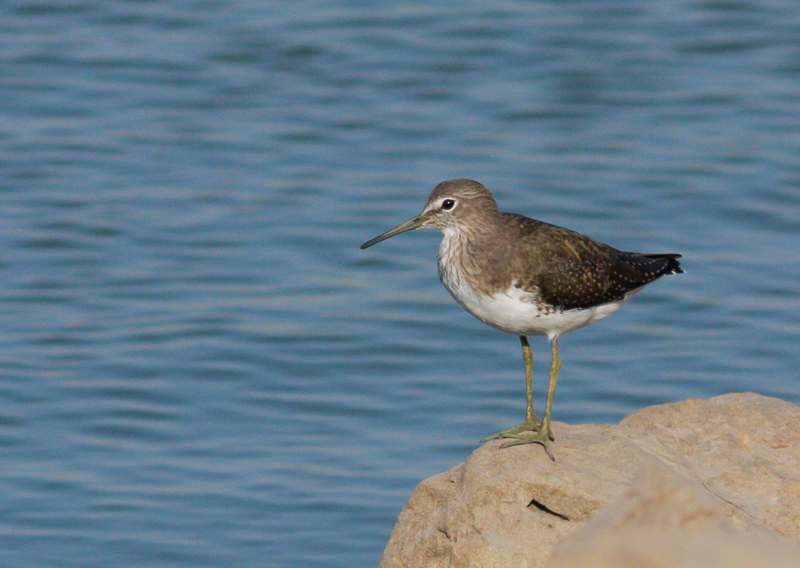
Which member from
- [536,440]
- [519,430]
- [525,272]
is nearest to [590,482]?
[536,440]

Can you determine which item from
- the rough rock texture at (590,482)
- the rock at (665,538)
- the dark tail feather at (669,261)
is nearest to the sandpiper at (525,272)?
the dark tail feather at (669,261)

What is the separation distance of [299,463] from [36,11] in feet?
44.3

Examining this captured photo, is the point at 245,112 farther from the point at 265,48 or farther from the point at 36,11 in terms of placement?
the point at 36,11

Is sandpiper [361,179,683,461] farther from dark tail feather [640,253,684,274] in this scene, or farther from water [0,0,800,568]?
water [0,0,800,568]

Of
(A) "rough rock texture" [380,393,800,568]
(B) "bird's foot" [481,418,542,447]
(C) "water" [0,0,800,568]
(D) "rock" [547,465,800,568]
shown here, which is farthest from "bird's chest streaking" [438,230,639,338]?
(C) "water" [0,0,800,568]

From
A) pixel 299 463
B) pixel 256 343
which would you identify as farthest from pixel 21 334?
pixel 299 463

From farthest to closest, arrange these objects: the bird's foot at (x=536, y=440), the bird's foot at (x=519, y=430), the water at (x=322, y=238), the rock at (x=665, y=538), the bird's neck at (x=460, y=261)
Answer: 1. the water at (x=322, y=238)
2. the bird's neck at (x=460, y=261)
3. the bird's foot at (x=519, y=430)
4. the bird's foot at (x=536, y=440)
5. the rock at (x=665, y=538)

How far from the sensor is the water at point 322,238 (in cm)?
1216

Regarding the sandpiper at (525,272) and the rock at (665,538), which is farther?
the sandpiper at (525,272)

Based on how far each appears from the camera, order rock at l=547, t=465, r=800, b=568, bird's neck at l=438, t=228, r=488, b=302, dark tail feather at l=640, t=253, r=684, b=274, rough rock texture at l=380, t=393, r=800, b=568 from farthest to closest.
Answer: dark tail feather at l=640, t=253, r=684, b=274 < bird's neck at l=438, t=228, r=488, b=302 < rough rock texture at l=380, t=393, r=800, b=568 < rock at l=547, t=465, r=800, b=568

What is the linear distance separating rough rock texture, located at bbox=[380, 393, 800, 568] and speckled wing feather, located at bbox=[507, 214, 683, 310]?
35.5 inches

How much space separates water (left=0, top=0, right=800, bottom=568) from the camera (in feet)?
39.9

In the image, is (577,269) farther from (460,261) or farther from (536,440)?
(536,440)

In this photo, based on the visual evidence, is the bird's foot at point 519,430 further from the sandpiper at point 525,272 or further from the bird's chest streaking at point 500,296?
the bird's chest streaking at point 500,296
